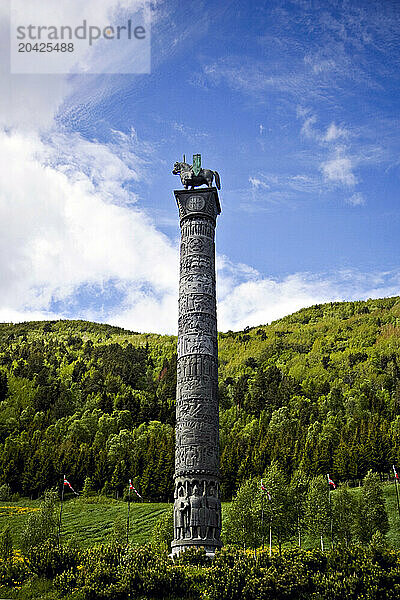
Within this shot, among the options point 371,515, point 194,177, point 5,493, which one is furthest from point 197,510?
point 5,493

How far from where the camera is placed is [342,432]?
5647 centimetres

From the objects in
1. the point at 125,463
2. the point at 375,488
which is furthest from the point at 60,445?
the point at 375,488

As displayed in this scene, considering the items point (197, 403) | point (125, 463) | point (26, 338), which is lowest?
point (125, 463)

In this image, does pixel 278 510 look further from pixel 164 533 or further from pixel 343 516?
pixel 164 533

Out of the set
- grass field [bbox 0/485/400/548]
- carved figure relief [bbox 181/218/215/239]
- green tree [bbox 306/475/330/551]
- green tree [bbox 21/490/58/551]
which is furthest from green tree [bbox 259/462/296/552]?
carved figure relief [bbox 181/218/215/239]

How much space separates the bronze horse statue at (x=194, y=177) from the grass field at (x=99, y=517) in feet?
74.9

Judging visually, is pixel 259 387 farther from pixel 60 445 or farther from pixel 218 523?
pixel 218 523

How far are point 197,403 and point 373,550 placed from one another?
23.2ft

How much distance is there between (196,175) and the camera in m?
21.4

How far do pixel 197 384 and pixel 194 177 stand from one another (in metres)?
7.90

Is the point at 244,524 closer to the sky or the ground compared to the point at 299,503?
closer to the ground

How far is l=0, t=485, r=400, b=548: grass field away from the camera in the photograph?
37.4 metres

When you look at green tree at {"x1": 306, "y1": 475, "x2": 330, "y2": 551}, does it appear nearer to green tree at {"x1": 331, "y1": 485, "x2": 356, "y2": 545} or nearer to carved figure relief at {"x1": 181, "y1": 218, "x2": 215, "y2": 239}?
green tree at {"x1": 331, "y1": 485, "x2": 356, "y2": 545}

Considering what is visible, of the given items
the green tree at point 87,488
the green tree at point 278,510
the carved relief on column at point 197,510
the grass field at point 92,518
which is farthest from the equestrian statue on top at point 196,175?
the green tree at point 87,488
